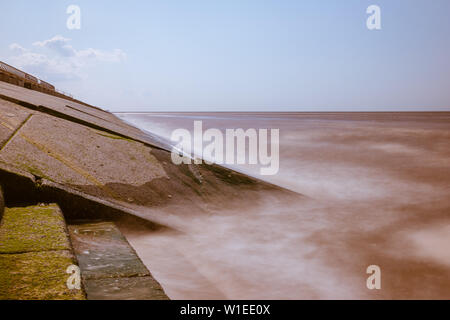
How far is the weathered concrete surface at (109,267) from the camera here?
1.49 m

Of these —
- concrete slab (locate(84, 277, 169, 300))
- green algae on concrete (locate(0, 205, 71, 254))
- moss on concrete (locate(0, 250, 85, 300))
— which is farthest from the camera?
green algae on concrete (locate(0, 205, 71, 254))

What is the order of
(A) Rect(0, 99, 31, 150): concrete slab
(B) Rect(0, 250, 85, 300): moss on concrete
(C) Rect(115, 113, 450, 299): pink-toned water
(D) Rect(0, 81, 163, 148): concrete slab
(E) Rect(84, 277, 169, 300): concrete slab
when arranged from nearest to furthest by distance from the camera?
(B) Rect(0, 250, 85, 300): moss on concrete
(E) Rect(84, 277, 169, 300): concrete slab
(C) Rect(115, 113, 450, 299): pink-toned water
(A) Rect(0, 99, 31, 150): concrete slab
(D) Rect(0, 81, 163, 148): concrete slab

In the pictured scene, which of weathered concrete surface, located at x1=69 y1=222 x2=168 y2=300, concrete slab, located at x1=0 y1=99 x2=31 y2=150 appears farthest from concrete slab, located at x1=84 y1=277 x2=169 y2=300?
concrete slab, located at x1=0 y1=99 x2=31 y2=150

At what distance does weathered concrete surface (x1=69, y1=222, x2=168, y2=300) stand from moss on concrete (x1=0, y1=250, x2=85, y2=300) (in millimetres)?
130

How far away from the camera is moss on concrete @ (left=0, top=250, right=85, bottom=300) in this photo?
126 cm

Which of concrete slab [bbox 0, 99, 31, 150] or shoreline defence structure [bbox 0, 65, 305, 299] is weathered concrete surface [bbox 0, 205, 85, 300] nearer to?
shoreline defence structure [bbox 0, 65, 305, 299]

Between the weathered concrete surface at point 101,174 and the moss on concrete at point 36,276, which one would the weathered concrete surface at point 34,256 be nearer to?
the moss on concrete at point 36,276

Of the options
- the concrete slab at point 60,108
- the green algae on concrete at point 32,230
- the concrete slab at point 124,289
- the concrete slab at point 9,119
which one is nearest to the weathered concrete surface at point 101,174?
the concrete slab at point 9,119

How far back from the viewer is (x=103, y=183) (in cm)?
272

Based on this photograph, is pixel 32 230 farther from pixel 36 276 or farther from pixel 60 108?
pixel 60 108

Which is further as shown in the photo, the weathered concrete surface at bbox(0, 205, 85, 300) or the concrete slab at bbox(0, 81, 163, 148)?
the concrete slab at bbox(0, 81, 163, 148)

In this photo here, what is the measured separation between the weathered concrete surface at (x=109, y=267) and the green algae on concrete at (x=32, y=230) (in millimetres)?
144

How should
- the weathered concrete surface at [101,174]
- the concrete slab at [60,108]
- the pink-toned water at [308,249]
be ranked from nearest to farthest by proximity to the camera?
1. the pink-toned water at [308,249]
2. the weathered concrete surface at [101,174]
3. the concrete slab at [60,108]
